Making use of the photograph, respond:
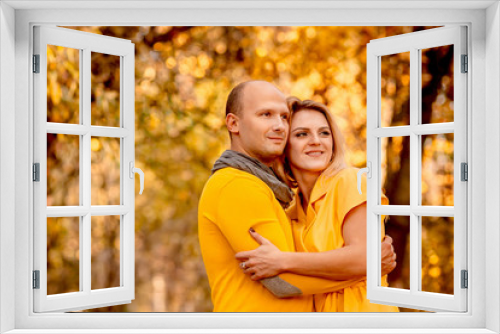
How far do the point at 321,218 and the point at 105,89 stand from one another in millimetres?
2523

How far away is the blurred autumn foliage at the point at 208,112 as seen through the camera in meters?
4.96

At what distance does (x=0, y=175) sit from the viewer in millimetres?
2631

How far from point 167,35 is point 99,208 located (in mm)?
2841

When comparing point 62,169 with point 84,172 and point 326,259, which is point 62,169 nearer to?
point 84,172

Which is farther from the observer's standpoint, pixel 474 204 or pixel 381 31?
pixel 381 31

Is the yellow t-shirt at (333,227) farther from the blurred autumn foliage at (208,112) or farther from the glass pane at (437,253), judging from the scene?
the glass pane at (437,253)

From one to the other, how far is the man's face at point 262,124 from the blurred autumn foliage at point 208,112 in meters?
1.06

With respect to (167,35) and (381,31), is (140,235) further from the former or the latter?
(381,31)

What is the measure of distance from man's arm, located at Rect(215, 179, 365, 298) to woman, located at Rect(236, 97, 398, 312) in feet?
0.19

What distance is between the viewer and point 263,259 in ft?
12.0

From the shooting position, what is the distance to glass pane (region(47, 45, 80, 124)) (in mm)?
4215

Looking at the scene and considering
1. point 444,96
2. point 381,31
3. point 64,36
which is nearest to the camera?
point 64,36

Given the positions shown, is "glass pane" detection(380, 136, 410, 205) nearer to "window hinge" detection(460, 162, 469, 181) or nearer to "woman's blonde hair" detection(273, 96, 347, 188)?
"woman's blonde hair" detection(273, 96, 347, 188)

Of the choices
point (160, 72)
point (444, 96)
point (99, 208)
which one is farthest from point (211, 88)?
point (99, 208)
